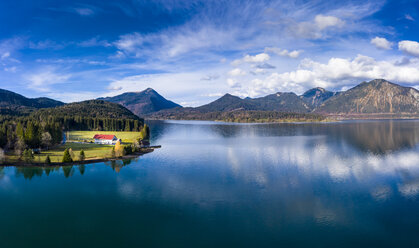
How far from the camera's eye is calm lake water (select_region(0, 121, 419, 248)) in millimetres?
25500

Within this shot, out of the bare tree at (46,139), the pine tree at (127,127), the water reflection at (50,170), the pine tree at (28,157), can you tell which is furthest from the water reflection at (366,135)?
the pine tree at (28,157)

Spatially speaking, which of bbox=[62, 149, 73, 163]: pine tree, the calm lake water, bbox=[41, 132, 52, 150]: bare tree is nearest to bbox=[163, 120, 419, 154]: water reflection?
the calm lake water

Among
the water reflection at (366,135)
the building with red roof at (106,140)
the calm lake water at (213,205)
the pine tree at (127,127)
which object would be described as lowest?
the calm lake water at (213,205)

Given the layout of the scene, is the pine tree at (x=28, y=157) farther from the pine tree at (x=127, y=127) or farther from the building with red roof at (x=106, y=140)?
the pine tree at (x=127, y=127)

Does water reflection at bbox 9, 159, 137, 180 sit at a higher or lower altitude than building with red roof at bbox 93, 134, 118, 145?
lower

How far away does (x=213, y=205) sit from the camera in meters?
33.3

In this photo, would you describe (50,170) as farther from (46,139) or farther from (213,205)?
(213,205)

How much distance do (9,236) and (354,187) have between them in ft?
152

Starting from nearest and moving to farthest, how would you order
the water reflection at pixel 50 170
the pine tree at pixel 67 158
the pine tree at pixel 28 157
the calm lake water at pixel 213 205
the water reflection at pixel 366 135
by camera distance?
the calm lake water at pixel 213 205 → the water reflection at pixel 50 170 → the pine tree at pixel 28 157 → the pine tree at pixel 67 158 → the water reflection at pixel 366 135

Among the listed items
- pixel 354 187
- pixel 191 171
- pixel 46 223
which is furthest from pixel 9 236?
pixel 354 187

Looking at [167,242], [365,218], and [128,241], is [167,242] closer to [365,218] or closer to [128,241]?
[128,241]

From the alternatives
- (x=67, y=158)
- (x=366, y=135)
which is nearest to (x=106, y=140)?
→ (x=67, y=158)

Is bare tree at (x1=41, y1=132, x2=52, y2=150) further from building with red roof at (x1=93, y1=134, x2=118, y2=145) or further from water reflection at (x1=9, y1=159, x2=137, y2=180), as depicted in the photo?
water reflection at (x1=9, y1=159, x2=137, y2=180)

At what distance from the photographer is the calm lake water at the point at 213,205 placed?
25.5m
